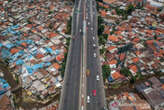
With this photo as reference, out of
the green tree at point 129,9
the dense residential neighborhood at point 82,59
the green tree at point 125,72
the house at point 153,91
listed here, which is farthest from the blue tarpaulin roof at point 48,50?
the green tree at point 129,9

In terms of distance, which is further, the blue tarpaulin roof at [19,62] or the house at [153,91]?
the blue tarpaulin roof at [19,62]

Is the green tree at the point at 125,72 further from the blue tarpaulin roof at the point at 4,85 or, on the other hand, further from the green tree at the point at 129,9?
the green tree at the point at 129,9

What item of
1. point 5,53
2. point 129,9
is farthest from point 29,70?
point 129,9

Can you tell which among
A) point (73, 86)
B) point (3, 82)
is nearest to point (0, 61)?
point (3, 82)

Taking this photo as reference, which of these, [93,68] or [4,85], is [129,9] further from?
[4,85]

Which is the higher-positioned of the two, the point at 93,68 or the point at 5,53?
the point at 5,53

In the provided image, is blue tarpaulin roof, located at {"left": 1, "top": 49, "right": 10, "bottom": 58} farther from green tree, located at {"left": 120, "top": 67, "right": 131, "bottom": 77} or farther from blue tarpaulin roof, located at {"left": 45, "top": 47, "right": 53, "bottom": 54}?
green tree, located at {"left": 120, "top": 67, "right": 131, "bottom": 77}

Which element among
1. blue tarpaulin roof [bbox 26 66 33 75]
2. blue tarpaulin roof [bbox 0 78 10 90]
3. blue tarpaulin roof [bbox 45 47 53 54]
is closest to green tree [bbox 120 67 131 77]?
blue tarpaulin roof [bbox 45 47 53 54]

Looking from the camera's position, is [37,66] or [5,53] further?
[5,53]
